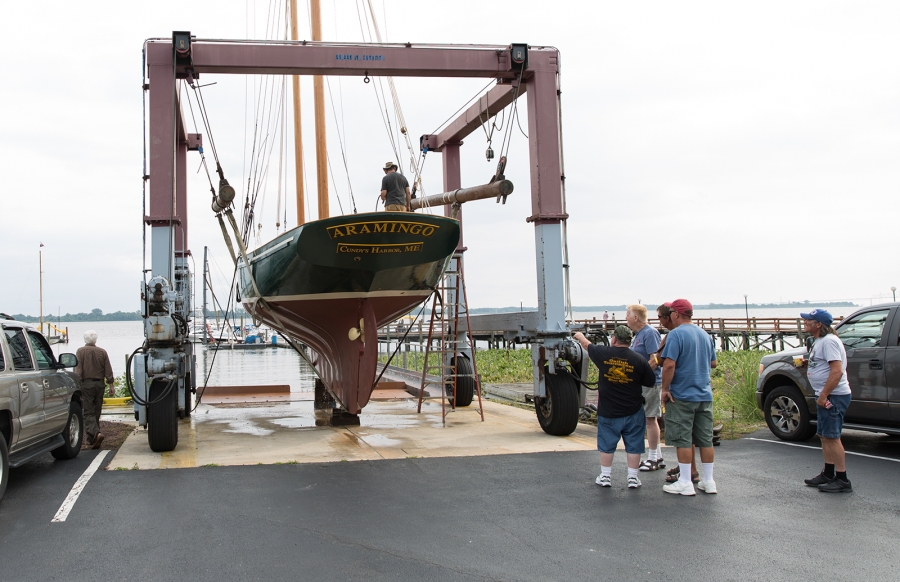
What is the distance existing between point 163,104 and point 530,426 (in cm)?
711

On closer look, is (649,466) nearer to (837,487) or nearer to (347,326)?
(837,487)

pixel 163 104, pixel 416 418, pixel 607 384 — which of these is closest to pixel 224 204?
pixel 163 104

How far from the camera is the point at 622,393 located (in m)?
7.09

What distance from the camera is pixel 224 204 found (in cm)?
1099

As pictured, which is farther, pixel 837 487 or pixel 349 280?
pixel 349 280

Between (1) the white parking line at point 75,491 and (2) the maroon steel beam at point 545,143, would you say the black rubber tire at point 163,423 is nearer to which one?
(1) the white parking line at point 75,491

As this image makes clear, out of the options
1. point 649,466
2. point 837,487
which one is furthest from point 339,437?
point 837,487

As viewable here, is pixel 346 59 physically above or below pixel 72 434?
above

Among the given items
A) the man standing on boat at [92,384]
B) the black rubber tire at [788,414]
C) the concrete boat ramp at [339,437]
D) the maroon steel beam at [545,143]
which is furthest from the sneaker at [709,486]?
the man standing on boat at [92,384]

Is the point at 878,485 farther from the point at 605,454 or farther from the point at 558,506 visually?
the point at 558,506

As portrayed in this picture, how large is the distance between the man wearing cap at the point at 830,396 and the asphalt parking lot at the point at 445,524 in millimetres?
204

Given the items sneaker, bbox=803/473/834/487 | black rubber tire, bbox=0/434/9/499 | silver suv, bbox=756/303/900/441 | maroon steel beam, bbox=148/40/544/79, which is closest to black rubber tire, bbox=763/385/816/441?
silver suv, bbox=756/303/900/441

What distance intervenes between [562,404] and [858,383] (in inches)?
141

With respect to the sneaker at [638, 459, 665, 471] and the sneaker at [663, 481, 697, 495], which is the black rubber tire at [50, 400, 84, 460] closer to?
the sneaker at [638, 459, 665, 471]
